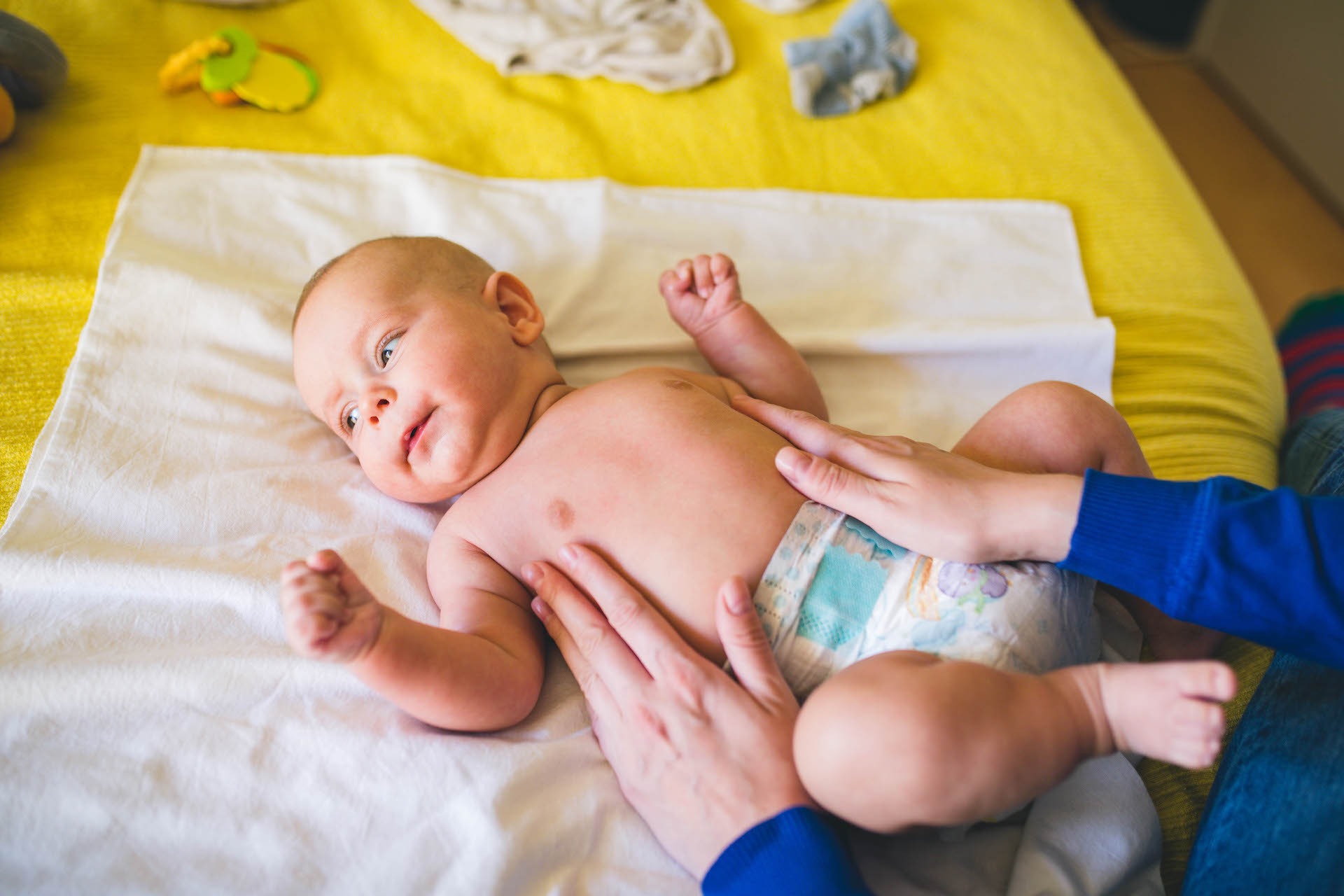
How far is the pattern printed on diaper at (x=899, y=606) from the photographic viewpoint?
0.89 metres

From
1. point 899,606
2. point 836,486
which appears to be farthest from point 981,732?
point 836,486

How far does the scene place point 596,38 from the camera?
66.0 inches

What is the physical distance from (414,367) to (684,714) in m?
0.52

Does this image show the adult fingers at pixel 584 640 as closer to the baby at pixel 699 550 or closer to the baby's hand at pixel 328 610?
the baby at pixel 699 550

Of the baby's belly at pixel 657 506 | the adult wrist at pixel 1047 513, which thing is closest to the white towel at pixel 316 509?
the baby's belly at pixel 657 506

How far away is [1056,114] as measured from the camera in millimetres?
1651

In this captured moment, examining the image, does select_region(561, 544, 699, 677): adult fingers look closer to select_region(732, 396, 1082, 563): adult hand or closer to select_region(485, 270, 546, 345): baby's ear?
select_region(732, 396, 1082, 563): adult hand

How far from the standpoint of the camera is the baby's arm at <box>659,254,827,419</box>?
1232 mm

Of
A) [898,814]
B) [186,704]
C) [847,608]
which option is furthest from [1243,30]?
[186,704]

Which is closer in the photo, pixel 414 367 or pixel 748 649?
pixel 748 649

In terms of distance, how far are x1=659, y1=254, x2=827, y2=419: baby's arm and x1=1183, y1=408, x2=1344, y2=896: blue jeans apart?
2.05 feet

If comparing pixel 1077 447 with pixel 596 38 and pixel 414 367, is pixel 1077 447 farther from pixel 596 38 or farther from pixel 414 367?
pixel 596 38

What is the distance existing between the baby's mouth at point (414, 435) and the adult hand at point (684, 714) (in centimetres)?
25

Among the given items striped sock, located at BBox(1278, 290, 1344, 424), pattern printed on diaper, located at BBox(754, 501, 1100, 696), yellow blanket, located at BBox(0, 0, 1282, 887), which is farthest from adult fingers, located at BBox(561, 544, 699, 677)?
striped sock, located at BBox(1278, 290, 1344, 424)
